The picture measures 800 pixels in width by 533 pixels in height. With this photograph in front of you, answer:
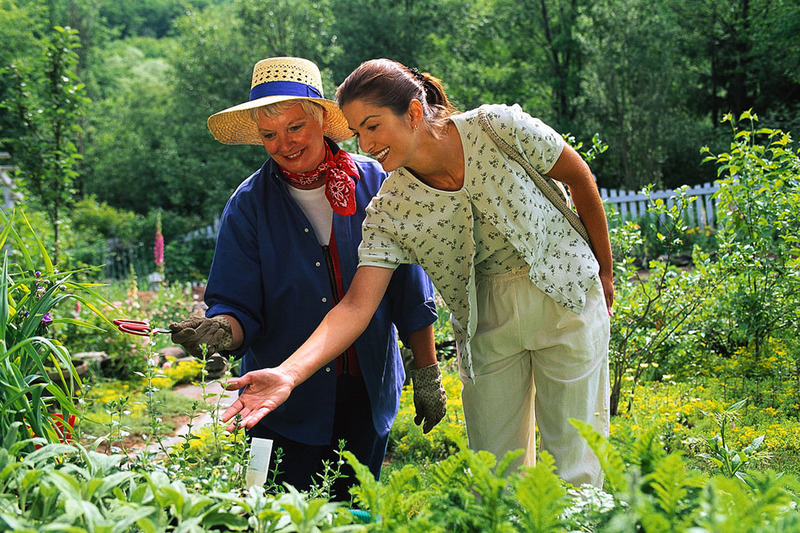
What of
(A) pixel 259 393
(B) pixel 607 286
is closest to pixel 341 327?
(A) pixel 259 393

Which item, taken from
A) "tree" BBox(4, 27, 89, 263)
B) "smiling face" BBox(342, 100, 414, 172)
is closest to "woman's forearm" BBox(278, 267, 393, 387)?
"smiling face" BBox(342, 100, 414, 172)

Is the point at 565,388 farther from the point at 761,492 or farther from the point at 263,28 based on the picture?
the point at 263,28

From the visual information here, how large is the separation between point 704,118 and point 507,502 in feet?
55.0

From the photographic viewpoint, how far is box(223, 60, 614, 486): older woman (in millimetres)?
1933

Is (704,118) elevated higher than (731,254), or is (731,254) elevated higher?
(704,118)

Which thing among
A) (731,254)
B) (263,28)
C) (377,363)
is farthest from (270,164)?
(263,28)

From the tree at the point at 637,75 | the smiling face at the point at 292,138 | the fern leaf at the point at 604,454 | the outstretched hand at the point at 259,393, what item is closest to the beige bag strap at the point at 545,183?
the smiling face at the point at 292,138

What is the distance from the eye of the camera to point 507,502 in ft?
3.46

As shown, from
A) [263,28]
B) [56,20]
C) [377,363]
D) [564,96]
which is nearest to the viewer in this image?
[377,363]

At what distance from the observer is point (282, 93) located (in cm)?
224

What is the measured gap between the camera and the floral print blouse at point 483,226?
76.5 inches

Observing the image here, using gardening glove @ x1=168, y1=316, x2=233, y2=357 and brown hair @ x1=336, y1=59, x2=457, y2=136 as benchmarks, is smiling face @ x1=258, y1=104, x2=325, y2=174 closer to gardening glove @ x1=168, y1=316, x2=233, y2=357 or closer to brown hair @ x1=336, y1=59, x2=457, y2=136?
brown hair @ x1=336, y1=59, x2=457, y2=136

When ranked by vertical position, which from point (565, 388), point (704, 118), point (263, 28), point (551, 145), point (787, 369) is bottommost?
point (787, 369)

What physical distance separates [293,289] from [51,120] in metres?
4.63
